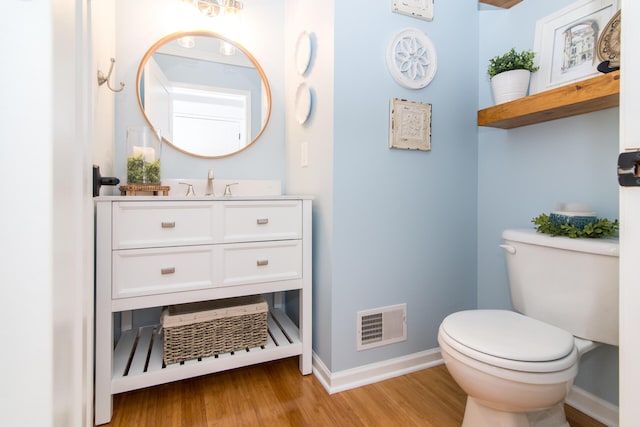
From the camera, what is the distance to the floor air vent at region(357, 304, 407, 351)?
5.15 ft

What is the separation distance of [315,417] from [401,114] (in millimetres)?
1435

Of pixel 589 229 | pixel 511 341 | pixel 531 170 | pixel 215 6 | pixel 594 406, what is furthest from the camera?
pixel 215 6

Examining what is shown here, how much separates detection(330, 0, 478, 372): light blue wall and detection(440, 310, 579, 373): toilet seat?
465mm

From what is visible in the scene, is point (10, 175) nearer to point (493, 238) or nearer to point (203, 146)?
point (203, 146)

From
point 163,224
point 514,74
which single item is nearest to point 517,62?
point 514,74

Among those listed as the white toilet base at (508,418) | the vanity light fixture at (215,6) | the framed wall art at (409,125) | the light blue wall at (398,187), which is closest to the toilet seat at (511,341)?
the white toilet base at (508,418)

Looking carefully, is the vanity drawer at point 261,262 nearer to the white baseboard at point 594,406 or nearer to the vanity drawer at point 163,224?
the vanity drawer at point 163,224

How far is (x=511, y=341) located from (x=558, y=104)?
924mm

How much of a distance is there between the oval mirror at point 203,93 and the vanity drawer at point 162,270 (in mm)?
763

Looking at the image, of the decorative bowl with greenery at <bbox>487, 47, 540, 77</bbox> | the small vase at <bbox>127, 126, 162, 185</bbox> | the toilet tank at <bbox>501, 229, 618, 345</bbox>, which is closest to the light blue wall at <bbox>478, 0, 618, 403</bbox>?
the decorative bowl with greenery at <bbox>487, 47, 540, 77</bbox>

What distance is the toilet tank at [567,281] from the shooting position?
42.9 inches

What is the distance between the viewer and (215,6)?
1.89 metres

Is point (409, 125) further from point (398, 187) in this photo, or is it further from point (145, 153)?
point (145, 153)

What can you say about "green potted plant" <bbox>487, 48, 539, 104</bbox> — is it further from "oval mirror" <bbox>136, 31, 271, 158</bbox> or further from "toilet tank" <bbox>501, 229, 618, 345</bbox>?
"oval mirror" <bbox>136, 31, 271, 158</bbox>
